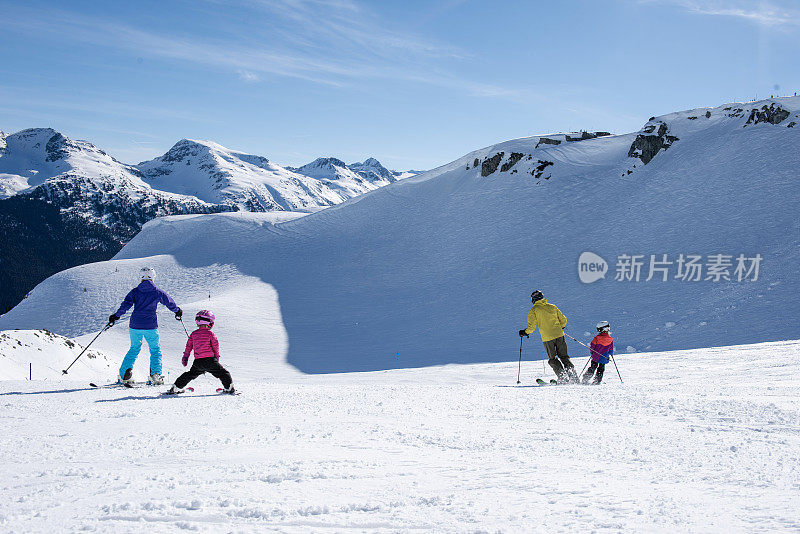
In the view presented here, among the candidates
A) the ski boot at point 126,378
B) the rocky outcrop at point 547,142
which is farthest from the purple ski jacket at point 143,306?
the rocky outcrop at point 547,142

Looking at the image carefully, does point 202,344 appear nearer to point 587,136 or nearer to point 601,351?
point 601,351

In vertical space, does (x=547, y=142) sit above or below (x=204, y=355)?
above

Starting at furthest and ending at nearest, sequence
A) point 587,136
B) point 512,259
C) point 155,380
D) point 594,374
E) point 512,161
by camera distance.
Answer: point 587,136 < point 512,161 < point 512,259 < point 594,374 < point 155,380

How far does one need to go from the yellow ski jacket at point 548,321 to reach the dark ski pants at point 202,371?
6571mm

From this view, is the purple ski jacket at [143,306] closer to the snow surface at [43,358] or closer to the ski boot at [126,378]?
the ski boot at [126,378]

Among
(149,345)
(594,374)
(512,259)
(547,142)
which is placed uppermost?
(547,142)

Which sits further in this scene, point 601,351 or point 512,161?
point 512,161

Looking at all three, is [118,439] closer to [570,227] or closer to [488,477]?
[488,477]

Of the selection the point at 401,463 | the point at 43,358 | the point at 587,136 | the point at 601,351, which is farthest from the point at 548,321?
the point at 587,136

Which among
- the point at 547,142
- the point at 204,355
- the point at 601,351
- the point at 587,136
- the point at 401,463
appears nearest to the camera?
the point at 401,463

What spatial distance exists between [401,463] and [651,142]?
4268cm

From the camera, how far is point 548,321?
37.2ft

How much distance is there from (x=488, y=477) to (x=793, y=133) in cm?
4127

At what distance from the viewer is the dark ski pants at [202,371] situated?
8.53m
